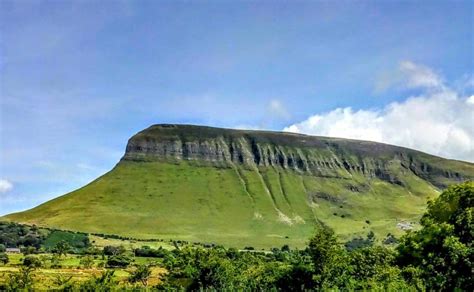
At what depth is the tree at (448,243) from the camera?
6053 cm

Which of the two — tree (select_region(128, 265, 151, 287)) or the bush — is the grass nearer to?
tree (select_region(128, 265, 151, 287))

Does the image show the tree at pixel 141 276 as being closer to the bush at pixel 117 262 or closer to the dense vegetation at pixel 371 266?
the dense vegetation at pixel 371 266

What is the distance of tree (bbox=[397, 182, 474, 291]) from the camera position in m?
60.5

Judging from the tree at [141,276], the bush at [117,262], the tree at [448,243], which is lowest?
the tree at [141,276]

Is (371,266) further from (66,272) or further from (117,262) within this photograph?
(117,262)

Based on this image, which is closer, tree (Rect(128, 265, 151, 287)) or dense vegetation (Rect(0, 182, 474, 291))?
dense vegetation (Rect(0, 182, 474, 291))

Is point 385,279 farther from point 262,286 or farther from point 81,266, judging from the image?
point 81,266

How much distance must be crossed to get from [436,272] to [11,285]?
56.8 meters

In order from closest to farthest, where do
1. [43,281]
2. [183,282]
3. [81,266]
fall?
[183,282] → [43,281] → [81,266]

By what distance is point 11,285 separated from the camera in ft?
261

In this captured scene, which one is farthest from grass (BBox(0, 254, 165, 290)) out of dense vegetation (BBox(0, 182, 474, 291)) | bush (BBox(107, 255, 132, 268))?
dense vegetation (BBox(0, 182, 474, 291))

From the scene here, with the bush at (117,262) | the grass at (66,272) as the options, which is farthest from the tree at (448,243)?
the bush at (117,262)

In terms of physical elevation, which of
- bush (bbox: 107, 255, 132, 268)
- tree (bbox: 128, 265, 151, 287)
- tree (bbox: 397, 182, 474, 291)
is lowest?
tree (bbox: 128, 265, 151, 287)

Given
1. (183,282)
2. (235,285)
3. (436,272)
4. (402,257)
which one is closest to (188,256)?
(183,282)
